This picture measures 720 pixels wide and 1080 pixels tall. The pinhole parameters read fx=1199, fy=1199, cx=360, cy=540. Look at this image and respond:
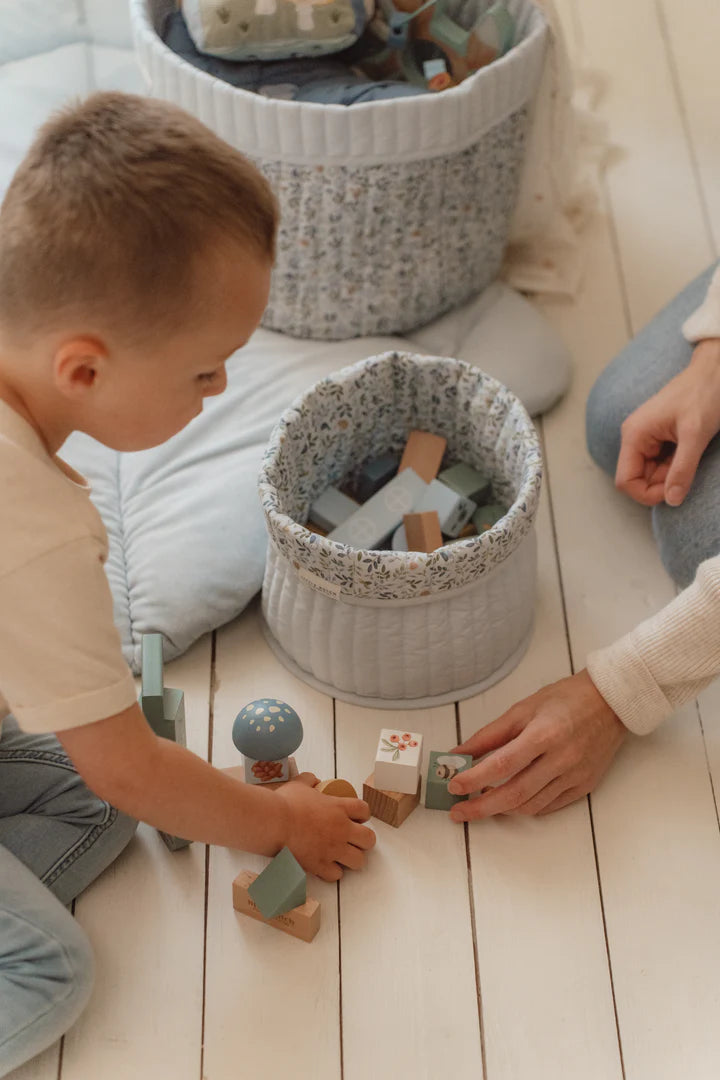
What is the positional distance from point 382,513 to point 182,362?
1.94 ft

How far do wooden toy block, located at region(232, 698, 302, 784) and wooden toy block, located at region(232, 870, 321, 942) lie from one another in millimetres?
113

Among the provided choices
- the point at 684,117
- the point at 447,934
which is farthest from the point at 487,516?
the point at 684,117

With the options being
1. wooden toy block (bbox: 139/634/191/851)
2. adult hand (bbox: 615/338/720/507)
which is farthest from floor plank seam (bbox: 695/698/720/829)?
wooden toy block (bbox: 139/634/191/851)

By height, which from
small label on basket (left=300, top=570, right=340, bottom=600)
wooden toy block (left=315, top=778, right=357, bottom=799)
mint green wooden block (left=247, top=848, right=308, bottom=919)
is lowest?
wooden toy block (left=315, top=778, right=357, bottom=799)

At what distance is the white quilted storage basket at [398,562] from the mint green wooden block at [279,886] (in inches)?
10.7

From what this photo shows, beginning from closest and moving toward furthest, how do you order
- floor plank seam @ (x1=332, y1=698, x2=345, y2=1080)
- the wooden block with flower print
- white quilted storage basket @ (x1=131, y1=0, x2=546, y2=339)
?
floor plank seam @ (x1=332, y1=698, x2=345, y2=1080)
the wooden block with flower print
white quilted storage basket @ (x1=131, y1=0, x2=546, y2=339)

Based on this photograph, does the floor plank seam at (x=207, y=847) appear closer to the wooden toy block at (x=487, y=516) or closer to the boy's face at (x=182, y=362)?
the wooden toy block at (x=487, y=516)

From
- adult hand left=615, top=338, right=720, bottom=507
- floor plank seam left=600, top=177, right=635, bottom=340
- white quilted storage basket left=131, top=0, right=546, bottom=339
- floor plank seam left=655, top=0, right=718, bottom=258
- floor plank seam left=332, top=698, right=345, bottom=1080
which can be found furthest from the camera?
floor plank seam left=655, top=0, right=718, bottom=258

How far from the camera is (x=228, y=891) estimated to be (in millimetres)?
1224

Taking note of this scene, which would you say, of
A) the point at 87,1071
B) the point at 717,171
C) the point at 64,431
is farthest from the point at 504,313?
the point at 87,1071

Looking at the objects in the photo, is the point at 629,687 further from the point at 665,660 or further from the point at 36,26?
the point at 36,26

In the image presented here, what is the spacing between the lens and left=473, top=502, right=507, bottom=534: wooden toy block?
149cm

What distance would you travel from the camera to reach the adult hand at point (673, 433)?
4.58 feet

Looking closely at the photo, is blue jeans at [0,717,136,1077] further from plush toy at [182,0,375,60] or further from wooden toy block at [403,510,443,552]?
plush toy at [182,0,375,60]
